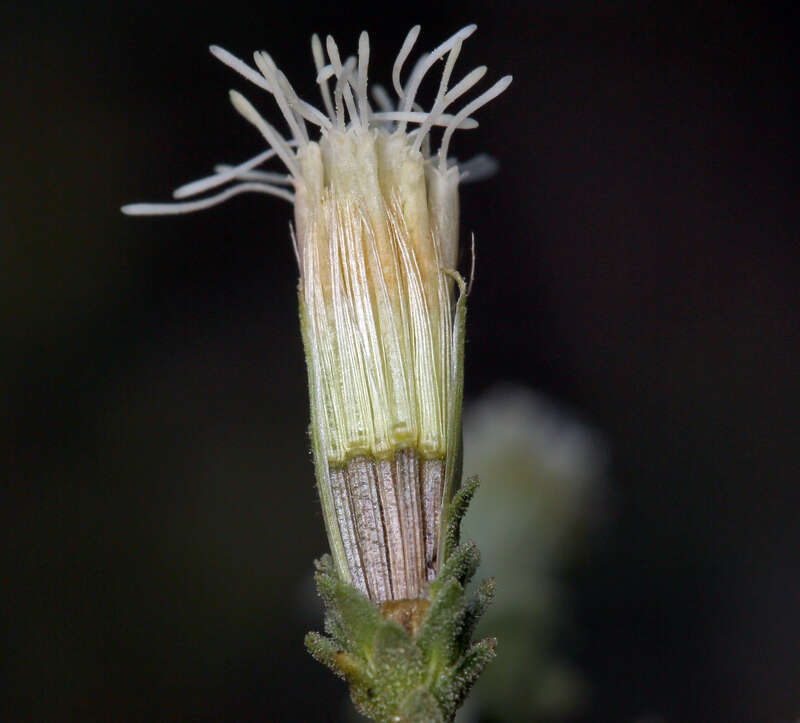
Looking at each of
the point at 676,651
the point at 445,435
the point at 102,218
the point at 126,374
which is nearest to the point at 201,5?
the point at 102,218

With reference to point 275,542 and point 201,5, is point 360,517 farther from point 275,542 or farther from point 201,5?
point 201,5

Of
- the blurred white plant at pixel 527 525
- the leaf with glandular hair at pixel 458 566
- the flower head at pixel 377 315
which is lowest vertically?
the blurred white plant at pixel 527 525

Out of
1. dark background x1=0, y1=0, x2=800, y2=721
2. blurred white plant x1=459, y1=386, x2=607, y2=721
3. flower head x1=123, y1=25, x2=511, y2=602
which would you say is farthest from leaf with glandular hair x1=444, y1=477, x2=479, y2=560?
dark background x1=0, y1=0, x2=800, y2=721

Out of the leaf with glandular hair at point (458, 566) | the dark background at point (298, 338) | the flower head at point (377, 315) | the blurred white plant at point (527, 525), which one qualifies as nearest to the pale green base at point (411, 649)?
the leaf with glandular hair at point (458, 566)

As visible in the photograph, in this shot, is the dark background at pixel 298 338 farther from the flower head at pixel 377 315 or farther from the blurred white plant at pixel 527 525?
the flower head at pixel 377 315

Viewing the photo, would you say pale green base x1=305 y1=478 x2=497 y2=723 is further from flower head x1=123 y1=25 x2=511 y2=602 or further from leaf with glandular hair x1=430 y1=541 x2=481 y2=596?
flower head x1=123 y1=25 x2=511 y2=602

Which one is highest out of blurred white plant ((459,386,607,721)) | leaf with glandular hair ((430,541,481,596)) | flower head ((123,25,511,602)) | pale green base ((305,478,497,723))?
flower head ((123,25,511,602))

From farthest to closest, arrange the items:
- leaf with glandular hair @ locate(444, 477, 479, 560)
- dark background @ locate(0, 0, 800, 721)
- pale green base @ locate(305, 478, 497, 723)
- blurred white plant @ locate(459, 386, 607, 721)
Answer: dark background @ locate(0, 0, 800, 721)
blurred white plant @ locate(459, 386, 607, 721)
leaf with glandular hair @ locate(444, 477, 479, 560)
pale green base @ locate(305, 478, 497, 723)
